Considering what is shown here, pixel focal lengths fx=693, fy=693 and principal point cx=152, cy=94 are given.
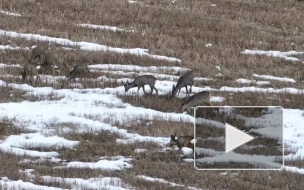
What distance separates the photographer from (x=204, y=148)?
13.1m

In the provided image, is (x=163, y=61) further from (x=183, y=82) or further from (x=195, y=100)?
(x=195, y=100)

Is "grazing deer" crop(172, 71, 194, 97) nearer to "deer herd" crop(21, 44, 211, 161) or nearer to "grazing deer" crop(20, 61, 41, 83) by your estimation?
"deer herd" crop(21, 44, 211, 161)

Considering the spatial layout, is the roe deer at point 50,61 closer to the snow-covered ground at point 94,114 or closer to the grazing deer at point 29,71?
the snow-covered ground at point 94,114

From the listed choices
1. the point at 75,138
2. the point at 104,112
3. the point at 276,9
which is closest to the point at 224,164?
the point at 75,138

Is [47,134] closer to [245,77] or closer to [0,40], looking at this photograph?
[245,77]

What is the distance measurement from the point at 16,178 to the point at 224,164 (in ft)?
11.8

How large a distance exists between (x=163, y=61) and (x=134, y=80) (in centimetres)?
455

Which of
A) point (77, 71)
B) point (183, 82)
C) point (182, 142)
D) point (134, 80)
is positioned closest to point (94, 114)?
point (134, 80)

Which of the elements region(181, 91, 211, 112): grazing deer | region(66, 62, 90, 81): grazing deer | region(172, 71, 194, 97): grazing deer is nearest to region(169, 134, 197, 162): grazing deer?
region(181, 91, 211, 112): grazing deer

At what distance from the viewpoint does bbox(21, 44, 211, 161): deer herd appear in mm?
13273
